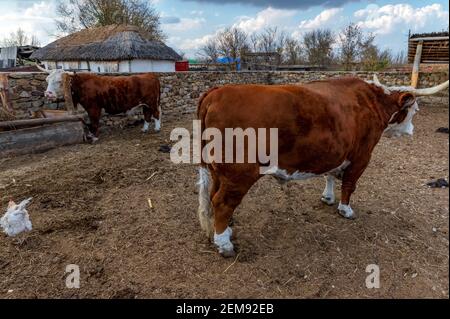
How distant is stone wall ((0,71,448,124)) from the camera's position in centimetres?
677

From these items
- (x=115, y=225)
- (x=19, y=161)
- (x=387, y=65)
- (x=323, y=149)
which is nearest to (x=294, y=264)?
(x=323, y=149)

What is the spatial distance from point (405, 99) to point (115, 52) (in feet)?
57.1

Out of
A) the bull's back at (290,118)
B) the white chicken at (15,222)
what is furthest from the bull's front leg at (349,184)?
the white chicken at (15,222)

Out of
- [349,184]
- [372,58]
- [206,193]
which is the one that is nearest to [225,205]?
[206,193]

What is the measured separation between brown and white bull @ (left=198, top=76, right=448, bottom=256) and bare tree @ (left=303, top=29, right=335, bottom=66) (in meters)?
22.4

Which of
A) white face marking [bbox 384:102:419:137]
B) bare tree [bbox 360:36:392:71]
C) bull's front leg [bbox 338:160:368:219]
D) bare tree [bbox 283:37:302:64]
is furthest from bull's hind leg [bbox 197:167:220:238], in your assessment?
bare tree [bbox 283:37:302:64]

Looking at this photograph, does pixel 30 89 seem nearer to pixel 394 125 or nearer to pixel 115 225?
pixel 115 225

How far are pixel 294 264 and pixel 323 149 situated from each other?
102cm

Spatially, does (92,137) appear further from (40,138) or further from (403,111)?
(403,111)

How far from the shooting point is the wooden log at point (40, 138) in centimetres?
573

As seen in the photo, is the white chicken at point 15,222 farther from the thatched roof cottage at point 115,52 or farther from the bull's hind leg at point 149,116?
the thatched roof cottage at point 115,52

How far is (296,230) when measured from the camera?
11.2 ft

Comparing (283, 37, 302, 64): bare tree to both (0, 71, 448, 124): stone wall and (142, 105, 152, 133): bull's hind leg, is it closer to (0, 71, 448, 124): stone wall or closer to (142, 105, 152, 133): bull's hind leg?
(0, 71, 448, 124): stone wall

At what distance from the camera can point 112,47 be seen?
60.1 feet
